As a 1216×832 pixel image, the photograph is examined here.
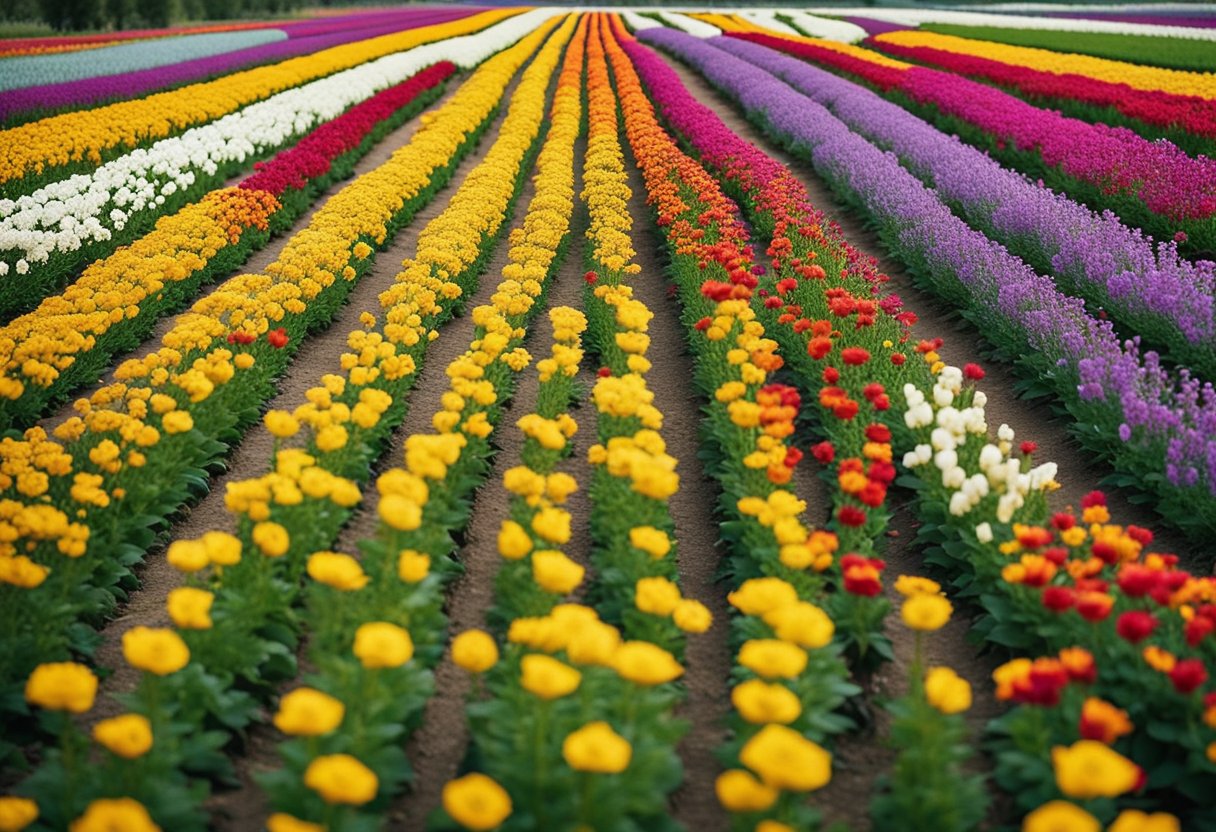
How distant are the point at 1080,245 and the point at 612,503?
649 cm

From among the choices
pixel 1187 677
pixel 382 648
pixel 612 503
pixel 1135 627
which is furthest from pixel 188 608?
pixel 1187 677

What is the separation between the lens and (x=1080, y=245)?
9.66m

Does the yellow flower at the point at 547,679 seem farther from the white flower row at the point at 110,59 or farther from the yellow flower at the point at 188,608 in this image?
the white flower row at the point at 110,59

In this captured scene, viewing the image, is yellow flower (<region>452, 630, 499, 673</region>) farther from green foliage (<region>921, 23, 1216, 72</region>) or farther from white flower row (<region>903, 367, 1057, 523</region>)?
green foliage (<region>921, 23, 1216, 72</region>)

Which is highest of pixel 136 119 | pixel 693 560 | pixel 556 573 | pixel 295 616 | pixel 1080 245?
pixel 136 119

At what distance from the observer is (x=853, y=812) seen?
4105mm

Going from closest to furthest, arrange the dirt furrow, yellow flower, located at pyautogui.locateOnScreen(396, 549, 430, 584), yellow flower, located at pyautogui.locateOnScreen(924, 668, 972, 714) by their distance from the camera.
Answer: yellow flower, located at pyautogui.locateOnScreen(924, 668, 972, 714), yellow flower, located at pyautogui.locateOnScreen(396, 549, 430, 584), the dirt furrow

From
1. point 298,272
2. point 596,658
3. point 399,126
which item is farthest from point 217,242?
point 399,126

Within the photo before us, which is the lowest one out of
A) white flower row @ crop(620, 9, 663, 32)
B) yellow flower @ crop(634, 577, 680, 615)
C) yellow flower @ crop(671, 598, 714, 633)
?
yellow flower @ crop(671, 598, 714, 633)

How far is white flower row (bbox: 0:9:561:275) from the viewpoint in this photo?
1015 centimetres

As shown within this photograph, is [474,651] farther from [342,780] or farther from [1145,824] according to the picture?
[1145,824]

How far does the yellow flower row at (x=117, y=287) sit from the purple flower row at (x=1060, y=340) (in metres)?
6.61

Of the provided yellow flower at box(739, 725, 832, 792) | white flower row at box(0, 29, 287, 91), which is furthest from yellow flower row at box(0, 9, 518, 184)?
yellow flower at box(739, 725, 832, 792)

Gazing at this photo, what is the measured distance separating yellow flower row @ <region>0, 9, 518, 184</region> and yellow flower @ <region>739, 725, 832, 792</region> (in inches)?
513
